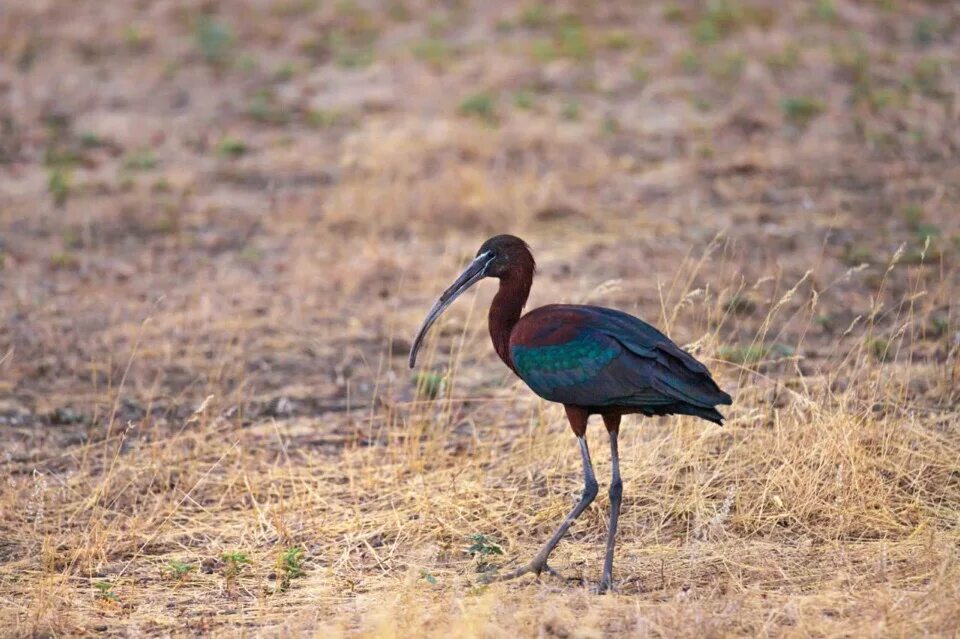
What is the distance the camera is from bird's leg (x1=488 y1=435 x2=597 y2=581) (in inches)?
221

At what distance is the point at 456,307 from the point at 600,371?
428 cm

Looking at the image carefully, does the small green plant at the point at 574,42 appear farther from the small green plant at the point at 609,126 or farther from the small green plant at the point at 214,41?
the small green plant at the point at 214,41

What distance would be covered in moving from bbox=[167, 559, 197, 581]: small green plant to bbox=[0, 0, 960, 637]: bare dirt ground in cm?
2

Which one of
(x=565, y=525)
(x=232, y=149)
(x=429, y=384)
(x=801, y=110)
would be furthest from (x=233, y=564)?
(x=801, y=110)

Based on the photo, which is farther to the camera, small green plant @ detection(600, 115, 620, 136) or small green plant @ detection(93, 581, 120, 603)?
small green plant @ detection(600, 115, 620, 136)

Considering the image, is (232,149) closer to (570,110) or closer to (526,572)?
(570,110)

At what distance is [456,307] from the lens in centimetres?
962

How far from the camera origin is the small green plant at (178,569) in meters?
5.79

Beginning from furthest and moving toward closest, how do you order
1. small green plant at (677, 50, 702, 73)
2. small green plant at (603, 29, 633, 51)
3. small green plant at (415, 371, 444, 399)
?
small green plant at (603, 29, 633, 51)
small green plant at (677, 50, 702, 73)
small green plant at (415, 371, 444, 399)

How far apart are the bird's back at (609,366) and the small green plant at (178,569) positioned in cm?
172

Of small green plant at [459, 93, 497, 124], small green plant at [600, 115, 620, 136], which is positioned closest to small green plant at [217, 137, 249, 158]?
small green plant at [459, 93, 497, 124]

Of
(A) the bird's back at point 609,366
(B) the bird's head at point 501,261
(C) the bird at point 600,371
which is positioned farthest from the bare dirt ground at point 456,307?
(B) the bird's head at point 501,261

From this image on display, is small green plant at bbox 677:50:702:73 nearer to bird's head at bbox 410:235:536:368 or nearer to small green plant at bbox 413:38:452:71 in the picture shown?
small green plant at bbox 413:38:452:71

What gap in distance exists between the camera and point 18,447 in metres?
7.27
